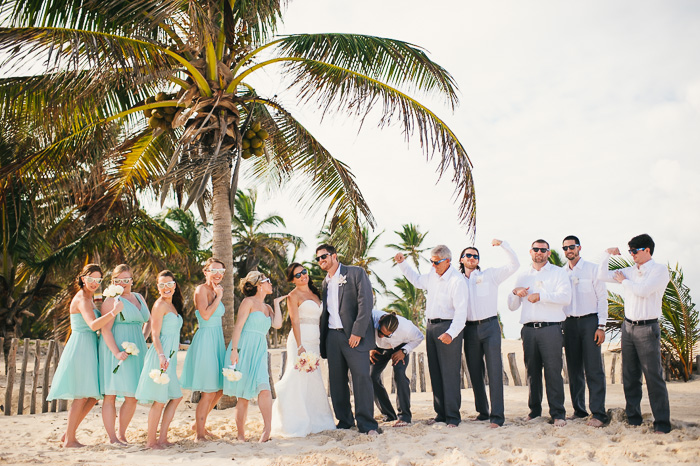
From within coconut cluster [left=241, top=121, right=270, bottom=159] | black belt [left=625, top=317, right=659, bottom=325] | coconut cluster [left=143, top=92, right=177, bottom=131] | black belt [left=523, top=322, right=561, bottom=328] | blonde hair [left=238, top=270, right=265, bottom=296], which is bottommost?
black belt [left=625, top=317, right=659, bottom=325]

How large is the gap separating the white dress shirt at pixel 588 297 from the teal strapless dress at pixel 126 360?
15.2 feet

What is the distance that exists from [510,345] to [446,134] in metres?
14.6

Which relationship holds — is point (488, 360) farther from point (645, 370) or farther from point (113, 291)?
point (113, 291)

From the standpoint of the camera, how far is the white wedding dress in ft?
21.1

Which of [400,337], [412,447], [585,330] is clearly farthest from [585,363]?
[412,447]

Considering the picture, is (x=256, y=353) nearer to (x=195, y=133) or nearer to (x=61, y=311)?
(x=195, y=133)

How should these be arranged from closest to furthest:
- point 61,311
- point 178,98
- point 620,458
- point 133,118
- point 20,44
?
point 620,458
point 20,44
point 178,98
point 133,118
point 61,311

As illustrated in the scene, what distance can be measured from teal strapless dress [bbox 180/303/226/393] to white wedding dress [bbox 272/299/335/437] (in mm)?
764

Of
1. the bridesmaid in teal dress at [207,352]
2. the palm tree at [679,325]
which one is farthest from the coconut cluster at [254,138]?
the palm tree at [679,325]

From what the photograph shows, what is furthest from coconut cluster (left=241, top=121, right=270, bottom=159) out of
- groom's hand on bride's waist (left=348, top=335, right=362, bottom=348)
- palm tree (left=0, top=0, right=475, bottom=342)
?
groom's hand on bride's waist (left=348, top=335, right=362, bottom=348)

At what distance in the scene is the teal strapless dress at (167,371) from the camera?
580 centimetres

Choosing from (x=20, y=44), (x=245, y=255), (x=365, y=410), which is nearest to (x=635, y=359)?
(x=365, y=410)

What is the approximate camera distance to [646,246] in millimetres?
6043

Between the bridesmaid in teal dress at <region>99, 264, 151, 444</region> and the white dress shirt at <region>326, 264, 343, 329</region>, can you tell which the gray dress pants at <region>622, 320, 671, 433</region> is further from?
the bridesmaid in teal dress at <region>99, 264, 151, 444</region>
